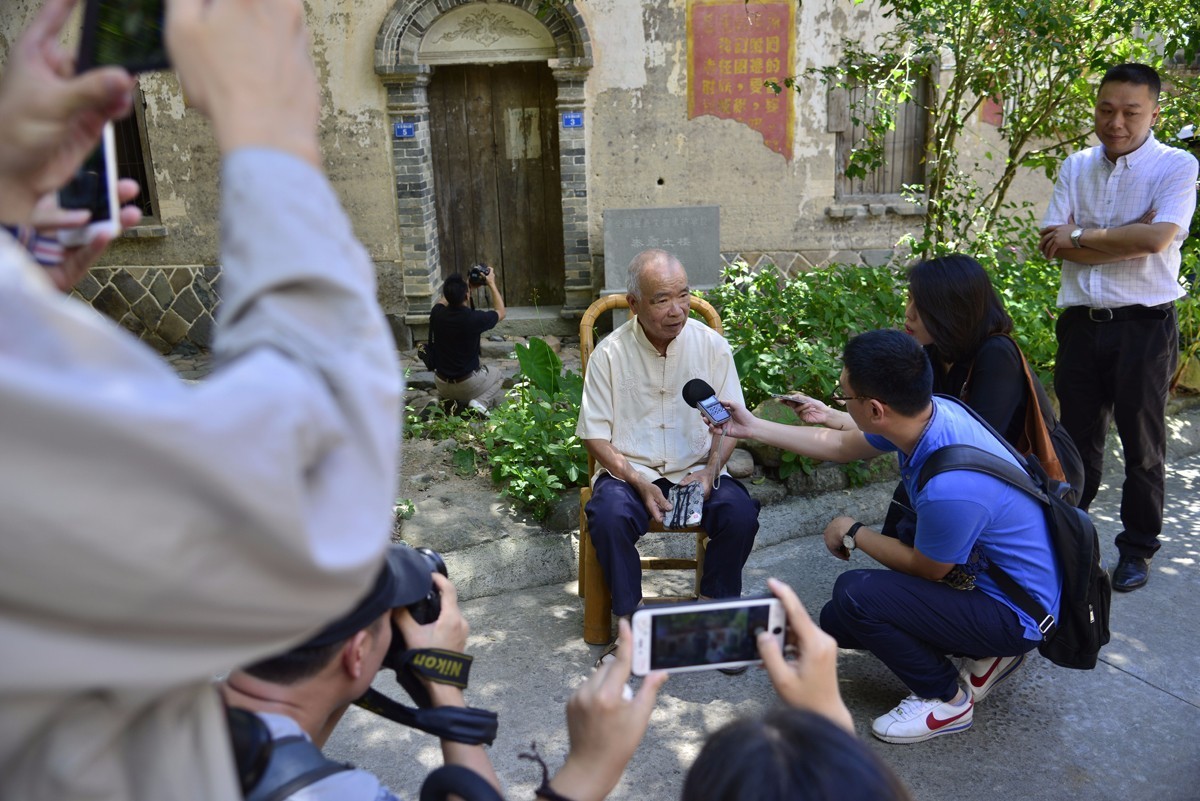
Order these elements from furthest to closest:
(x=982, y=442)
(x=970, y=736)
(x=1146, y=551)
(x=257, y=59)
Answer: (x=1146, y=551) < (x=970, y=736) < (x=982, y=442) < (x=257, y=59)

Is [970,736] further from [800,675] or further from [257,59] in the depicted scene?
[257,59]

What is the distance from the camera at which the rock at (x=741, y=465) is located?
15.9 ft

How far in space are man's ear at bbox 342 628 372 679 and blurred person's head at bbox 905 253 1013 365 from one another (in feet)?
8.13

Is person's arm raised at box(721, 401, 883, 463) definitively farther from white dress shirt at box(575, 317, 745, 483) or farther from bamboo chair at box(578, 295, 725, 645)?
bamboo chair at box(578, 295, 725, 645)

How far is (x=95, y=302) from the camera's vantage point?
9.10m

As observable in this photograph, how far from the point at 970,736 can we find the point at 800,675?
6.40 ft

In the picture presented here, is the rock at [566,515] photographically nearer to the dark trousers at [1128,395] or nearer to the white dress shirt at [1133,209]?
the dark trousers at [1128,395]

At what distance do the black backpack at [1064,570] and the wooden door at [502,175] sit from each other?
6767mm

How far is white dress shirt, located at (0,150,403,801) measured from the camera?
0.70 meters

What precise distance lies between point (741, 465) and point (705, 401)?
4.56 feet

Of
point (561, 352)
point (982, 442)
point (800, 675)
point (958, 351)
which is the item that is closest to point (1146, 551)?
point (958, 351)

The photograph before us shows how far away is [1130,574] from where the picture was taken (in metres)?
4.13

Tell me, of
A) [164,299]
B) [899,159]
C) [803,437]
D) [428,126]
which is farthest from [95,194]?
[899,159]

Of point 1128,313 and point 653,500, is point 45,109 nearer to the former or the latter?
point 653,500
